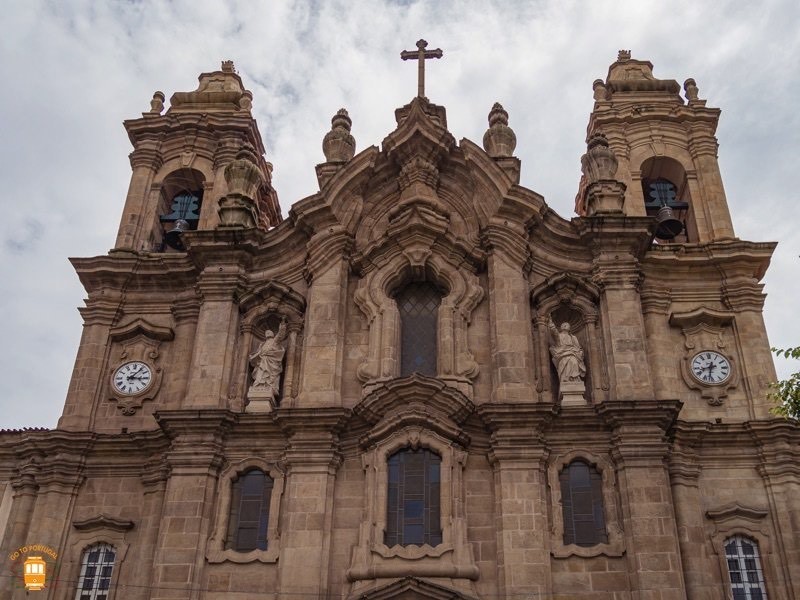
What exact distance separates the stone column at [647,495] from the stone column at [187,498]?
7732mm

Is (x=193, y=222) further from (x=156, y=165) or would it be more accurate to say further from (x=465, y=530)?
(x=465, y=530)

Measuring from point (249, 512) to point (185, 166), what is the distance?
35.2ft

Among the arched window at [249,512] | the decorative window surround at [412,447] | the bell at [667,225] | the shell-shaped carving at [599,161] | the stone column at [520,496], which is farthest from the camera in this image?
the bell at [667,225]

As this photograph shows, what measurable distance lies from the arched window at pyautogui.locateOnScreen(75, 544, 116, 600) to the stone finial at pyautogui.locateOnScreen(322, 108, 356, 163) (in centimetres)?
1060

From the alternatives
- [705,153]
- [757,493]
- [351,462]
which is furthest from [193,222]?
[757,493]

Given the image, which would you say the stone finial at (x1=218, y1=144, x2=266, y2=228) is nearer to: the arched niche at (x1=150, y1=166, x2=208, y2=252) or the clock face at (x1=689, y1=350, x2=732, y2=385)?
the arched niche at (x1=150, y1=166, x2=208, y2=252)

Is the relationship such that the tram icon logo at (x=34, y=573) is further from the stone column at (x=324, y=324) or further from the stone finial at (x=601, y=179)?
the stone finial at (x=601, y=179)

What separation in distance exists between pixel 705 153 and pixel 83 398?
656 inches

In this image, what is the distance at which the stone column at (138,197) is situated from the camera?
2330cm

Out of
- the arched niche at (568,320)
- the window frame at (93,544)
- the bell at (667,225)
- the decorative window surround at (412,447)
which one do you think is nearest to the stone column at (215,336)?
the window frame at (93,544)

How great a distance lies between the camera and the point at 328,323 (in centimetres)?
1973

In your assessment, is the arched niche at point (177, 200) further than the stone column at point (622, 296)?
Yes

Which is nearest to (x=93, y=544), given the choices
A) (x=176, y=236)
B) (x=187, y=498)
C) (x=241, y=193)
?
(x=187, y=498)

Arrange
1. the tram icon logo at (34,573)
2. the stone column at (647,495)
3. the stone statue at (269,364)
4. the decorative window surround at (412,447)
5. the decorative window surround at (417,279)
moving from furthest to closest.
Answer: the stone statue at (269,364)
the decorative window surround at (417,279)
the tram icon logo at (34,573)
the decorative window surround at (412,447)
the stone column at (647,495)
